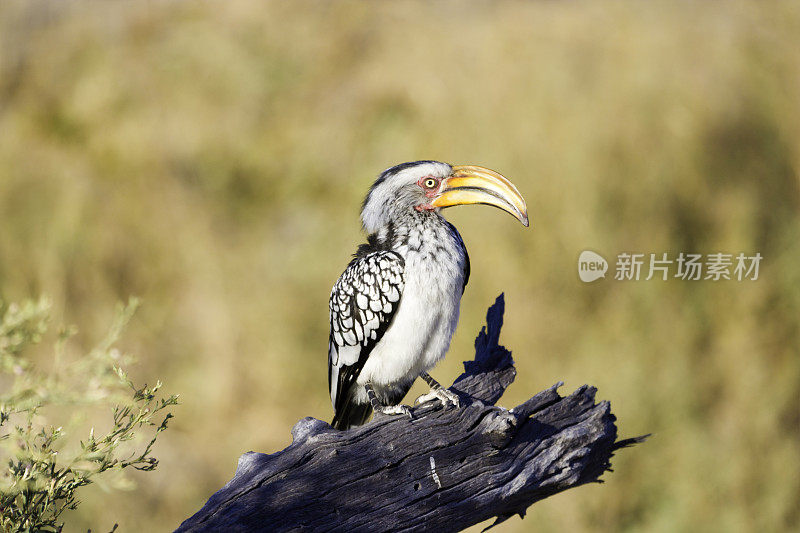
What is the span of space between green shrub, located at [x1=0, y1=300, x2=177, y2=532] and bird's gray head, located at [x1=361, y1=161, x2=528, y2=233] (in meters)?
1.41

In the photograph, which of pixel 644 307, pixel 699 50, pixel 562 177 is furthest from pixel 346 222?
pixel 699 50

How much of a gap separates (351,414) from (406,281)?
0.91 m

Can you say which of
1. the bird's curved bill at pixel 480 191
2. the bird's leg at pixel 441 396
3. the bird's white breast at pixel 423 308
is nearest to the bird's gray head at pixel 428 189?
the bird's curved bill at pixel 480 191

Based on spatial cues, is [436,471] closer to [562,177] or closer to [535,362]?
[535,362]

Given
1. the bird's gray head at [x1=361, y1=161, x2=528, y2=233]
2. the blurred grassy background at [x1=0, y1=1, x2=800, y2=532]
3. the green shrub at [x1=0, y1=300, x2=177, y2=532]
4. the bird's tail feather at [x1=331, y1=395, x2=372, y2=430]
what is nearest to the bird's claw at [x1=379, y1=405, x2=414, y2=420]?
the bird's tail feather at [x1=331, y1=395, x2=372, y2=430]

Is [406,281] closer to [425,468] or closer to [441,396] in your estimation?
[441,396]

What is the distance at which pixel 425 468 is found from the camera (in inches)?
113

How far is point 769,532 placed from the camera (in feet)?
28.3

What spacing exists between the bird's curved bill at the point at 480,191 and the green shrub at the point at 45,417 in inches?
62.2

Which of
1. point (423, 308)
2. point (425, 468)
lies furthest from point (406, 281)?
point (425, 468)

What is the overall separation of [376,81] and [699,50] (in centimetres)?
426

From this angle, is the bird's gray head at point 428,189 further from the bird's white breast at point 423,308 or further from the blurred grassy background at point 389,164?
the blurred grassy background at point 389,164

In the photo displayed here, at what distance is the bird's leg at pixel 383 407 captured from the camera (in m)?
3.04

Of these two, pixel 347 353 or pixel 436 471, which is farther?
pixel 347 353
